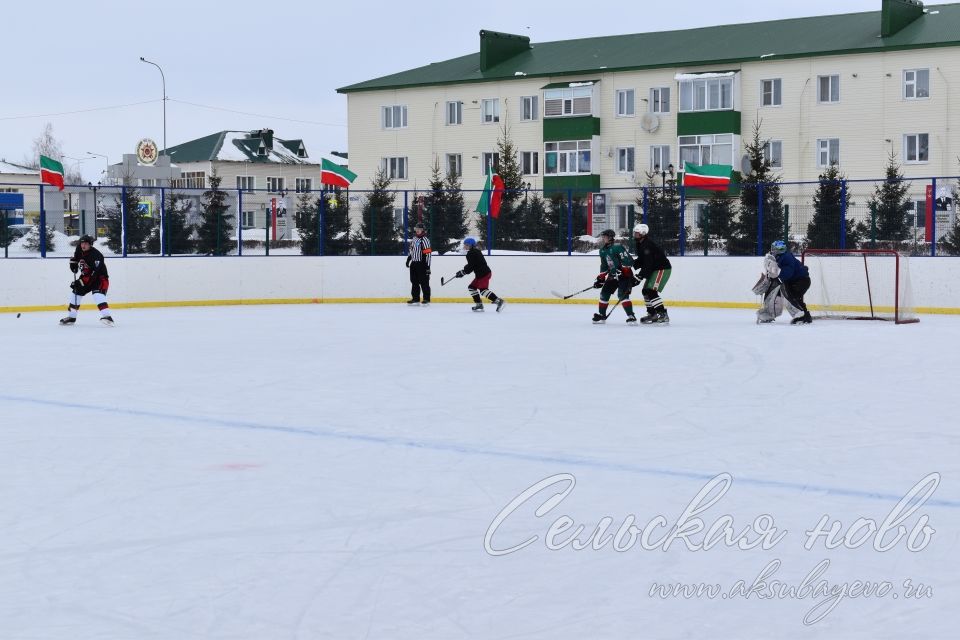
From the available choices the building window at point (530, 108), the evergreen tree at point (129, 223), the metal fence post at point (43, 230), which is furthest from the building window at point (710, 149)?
the metal fence post at point (43, 230)

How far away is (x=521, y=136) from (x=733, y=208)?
1063 inches

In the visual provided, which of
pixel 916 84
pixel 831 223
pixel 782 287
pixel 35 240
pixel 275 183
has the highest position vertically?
pixel 916 84

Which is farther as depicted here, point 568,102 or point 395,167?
point 395,167

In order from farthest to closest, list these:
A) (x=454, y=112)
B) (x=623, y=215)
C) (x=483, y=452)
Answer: (x=454, y=112) < (x=623, y=215) < (x=483, y=452)

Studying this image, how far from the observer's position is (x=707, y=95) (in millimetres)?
41594

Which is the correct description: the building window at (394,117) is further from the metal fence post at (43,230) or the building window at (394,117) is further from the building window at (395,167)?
the metal fence post at (43,230)

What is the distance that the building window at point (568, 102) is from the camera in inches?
1721

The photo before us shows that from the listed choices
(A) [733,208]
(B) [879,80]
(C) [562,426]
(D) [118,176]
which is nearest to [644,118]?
(B) [879,80]

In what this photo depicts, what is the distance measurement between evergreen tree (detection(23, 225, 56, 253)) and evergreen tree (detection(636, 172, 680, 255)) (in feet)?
31.5

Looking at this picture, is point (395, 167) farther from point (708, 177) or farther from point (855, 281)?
point (855, 281)

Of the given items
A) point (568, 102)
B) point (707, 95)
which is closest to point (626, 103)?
point (568, 102)

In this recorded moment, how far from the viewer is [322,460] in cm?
587

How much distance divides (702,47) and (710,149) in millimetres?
4085

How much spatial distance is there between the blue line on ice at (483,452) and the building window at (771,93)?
35.9 m
